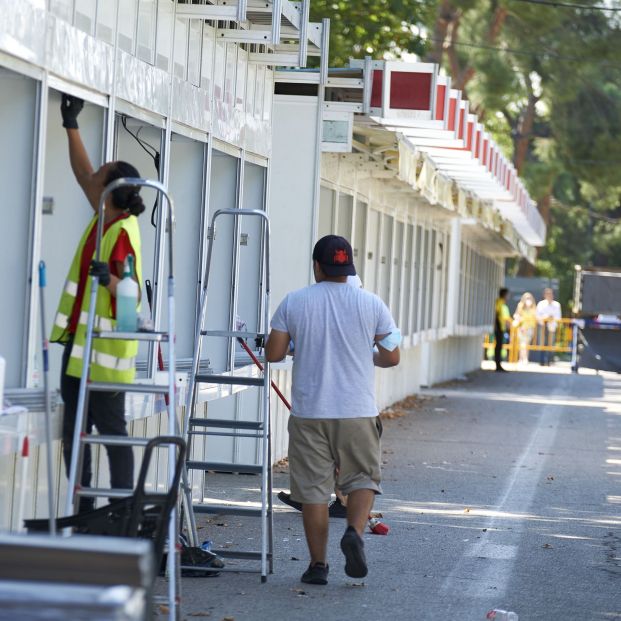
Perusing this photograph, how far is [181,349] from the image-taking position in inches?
403

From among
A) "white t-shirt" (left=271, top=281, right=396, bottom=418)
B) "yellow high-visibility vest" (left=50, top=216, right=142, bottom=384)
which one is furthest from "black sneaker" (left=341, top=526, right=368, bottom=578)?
"yellow high-visibility vest" (left=50, top=216, right=142, bottom=384)

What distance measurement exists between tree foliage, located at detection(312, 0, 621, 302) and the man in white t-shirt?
1791 cm

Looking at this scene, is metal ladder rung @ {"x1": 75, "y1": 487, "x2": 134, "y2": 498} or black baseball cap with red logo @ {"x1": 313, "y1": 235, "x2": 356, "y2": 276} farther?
black baseball cap with red logo @ {"x1": 313, "y1": 235, "x2": 356, "y2": 276}

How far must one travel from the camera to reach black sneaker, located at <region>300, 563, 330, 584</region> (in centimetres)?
770

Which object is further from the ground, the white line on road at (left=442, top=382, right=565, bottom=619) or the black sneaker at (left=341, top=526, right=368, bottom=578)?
the black sneaker at (left=341, top=526, right=368, bottom=578)

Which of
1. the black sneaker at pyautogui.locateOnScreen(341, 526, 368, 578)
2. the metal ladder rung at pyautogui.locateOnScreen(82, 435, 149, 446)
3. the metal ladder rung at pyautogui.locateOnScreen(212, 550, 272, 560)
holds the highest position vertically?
the metal ladder rung at pyautogui.locateOnScreen(82, 435, 149, 446)

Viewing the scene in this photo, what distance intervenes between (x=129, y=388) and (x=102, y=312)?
473mm

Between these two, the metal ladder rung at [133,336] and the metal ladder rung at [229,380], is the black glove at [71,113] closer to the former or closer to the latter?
the metal ladder rung at [133,336]

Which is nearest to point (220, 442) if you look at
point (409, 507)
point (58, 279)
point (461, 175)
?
point (409, 507)

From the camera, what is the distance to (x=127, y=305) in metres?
6.56

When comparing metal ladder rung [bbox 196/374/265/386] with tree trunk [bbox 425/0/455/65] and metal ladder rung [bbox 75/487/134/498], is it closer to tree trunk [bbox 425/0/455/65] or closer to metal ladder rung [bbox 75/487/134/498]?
metal ladder rung [bbox 75/487/134/498]

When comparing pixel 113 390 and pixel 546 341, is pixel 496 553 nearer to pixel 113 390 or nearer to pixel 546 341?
pixel 113 390

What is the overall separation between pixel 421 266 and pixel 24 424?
645 inches

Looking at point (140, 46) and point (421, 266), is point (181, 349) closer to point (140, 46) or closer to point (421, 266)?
point (140, 46)
